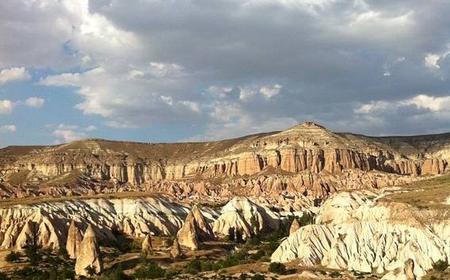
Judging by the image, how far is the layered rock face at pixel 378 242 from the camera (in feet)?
217

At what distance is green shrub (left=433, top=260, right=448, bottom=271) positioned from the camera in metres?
63.6

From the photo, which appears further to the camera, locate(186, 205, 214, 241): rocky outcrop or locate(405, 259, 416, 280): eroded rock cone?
locate(186, 205, 214, 241): rocky outcrop

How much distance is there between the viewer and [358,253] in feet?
230

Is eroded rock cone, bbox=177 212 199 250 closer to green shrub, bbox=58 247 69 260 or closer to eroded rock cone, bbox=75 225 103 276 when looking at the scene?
green shrub, bbox=58 247 69 260

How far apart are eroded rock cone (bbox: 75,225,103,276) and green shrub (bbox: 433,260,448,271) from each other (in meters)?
34.2

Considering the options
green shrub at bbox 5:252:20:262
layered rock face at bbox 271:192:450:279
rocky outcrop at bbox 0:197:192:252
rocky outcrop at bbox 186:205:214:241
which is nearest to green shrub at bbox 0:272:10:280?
green shrub at bbox 5:252:20:262

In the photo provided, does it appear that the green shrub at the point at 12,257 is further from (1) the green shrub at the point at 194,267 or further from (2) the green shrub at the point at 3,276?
(1) the green shrub at the point at 194,267

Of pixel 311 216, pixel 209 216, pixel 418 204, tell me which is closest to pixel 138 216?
pixel 209 216

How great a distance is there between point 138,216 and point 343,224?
45.5 m

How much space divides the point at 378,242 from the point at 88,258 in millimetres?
30531

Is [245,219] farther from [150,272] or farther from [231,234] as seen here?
[150,272]

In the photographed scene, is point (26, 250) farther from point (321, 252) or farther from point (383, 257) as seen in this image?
point (383, 257)

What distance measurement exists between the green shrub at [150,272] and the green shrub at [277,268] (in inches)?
443

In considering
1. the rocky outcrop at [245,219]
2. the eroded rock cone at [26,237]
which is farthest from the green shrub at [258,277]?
the rocky outcrop at [245,219]
